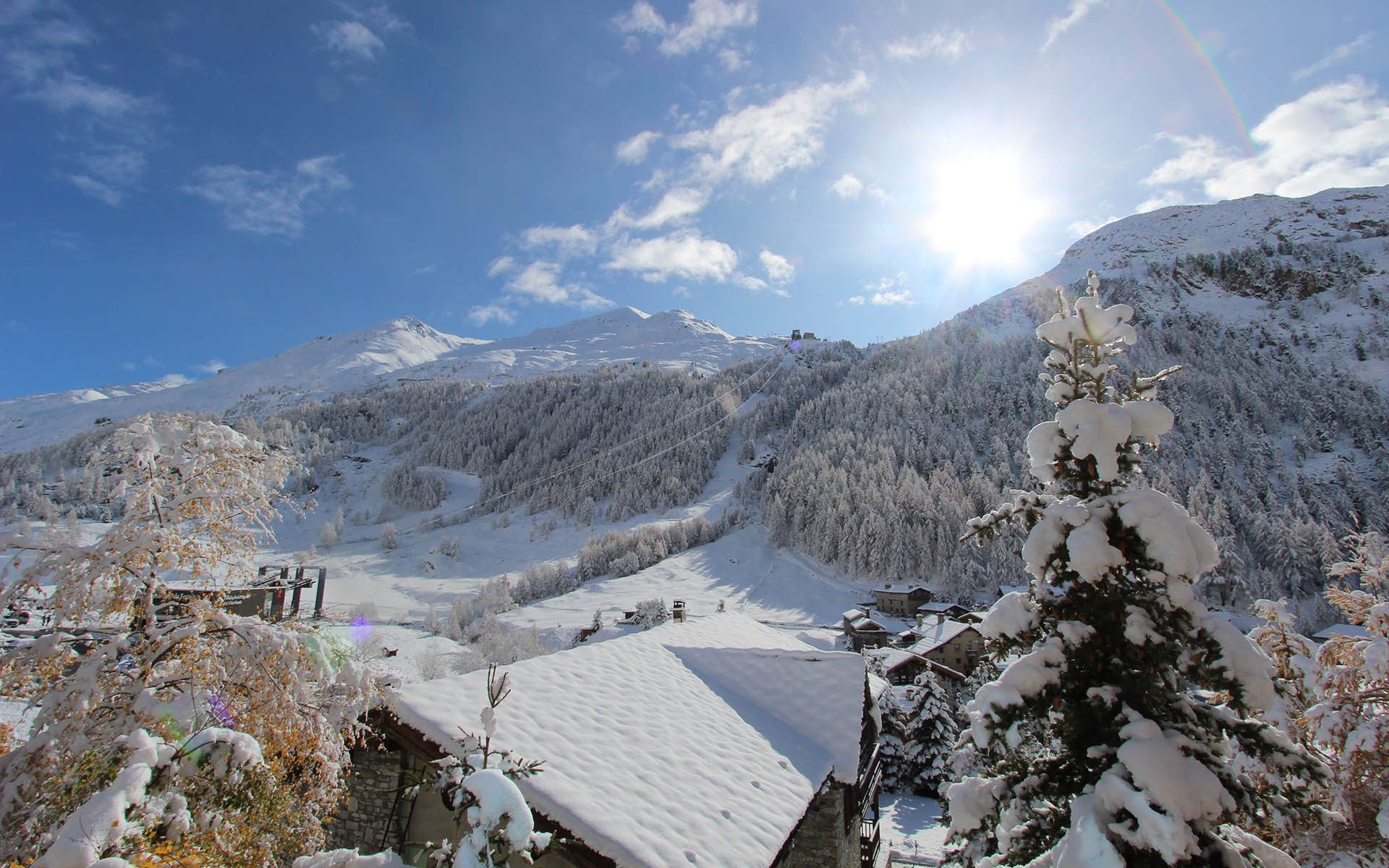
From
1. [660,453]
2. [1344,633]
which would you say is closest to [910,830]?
[1344,633]

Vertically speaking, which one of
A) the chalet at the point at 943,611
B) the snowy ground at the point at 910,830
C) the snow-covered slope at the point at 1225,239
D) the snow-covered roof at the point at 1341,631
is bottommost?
the snowy ground at the point at 910,830

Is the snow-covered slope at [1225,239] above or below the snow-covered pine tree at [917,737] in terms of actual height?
above

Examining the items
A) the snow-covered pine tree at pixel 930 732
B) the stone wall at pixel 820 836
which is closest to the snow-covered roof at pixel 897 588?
the snow-covered pine tree at pixel 930 732

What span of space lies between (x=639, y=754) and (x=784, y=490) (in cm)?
7803

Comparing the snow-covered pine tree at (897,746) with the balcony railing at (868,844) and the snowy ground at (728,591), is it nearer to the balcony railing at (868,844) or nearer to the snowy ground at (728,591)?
the balcony railing at (868,844)

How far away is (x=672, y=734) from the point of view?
30.7 feet

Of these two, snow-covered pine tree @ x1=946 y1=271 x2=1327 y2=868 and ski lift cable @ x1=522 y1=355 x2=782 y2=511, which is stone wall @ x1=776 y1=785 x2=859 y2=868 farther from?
ski lift cable @ x1=522 y1=355 x2=782 y2=511

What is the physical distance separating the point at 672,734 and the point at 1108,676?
6.66 metres

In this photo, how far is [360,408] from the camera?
16588cm

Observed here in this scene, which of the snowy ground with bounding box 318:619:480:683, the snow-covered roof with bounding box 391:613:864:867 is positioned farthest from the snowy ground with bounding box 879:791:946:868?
the snowy ground with bounding box 318:619:480:683

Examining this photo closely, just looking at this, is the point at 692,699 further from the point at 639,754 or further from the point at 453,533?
the point at 453,533

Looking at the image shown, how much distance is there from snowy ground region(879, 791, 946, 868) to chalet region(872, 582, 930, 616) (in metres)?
33.6

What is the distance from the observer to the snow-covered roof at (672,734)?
22.7 ft

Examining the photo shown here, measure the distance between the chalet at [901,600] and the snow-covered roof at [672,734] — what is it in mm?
52554
